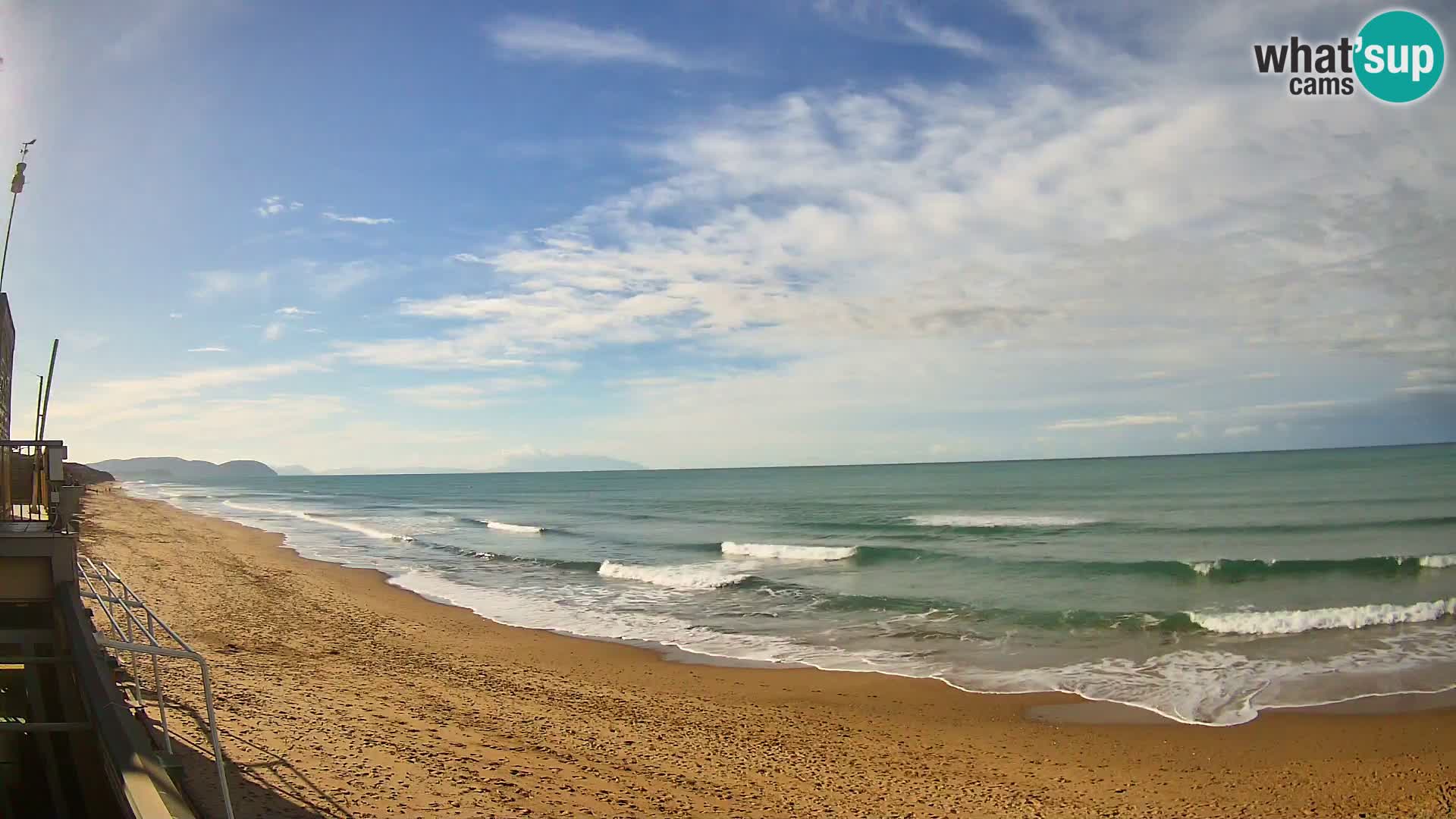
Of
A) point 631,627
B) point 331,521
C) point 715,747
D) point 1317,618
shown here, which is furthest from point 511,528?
point 1317,618

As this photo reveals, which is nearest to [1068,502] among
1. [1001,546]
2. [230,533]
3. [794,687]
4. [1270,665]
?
[1001,546]

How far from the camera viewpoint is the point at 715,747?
348 inches

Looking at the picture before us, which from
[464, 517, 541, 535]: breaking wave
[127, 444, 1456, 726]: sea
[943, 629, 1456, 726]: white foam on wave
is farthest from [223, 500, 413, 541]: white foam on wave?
[943, 629, 1456, 726]: white foam on wave

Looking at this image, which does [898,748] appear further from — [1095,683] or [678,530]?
[678,530]

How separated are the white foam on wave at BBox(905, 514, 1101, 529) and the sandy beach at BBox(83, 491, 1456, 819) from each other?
25.0 meters

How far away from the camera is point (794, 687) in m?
11.6

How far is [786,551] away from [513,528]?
58.9 feet

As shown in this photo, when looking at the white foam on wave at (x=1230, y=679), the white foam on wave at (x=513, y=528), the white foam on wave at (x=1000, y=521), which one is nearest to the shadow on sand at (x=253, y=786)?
the white foam on wave at (x=1230, y=679)

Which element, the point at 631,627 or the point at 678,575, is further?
the point at 678,575

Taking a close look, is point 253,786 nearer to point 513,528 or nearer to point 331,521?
point 513,528

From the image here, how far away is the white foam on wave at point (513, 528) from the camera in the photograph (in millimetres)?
38562

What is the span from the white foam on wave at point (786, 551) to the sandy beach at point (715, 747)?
14.0 m

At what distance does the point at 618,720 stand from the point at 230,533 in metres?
31.9

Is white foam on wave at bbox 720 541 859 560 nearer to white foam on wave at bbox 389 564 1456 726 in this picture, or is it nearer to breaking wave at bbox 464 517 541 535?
white foam on wave at bbox 389 564 1456 726
